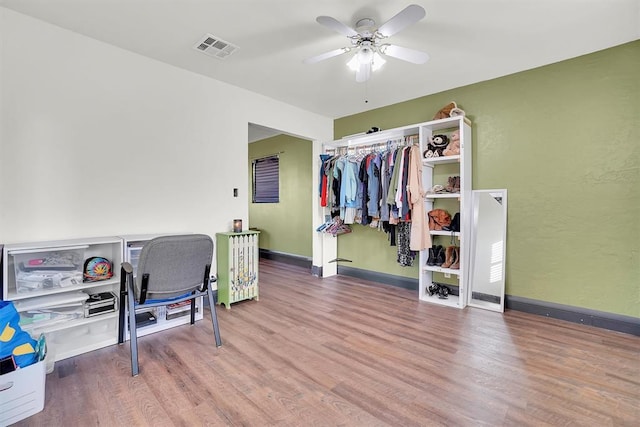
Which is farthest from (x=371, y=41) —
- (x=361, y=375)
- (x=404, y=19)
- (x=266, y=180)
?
(x=266, y=180)

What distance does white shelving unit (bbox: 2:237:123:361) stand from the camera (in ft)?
6.55

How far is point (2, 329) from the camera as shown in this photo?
5.14 feet

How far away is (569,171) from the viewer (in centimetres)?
283

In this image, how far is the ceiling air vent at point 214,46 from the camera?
2482 mm

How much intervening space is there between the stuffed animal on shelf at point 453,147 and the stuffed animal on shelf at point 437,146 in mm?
44

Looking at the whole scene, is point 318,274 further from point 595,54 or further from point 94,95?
point 595,54

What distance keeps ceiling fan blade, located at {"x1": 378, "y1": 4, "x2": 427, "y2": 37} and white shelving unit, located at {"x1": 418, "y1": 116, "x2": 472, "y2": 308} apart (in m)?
1.61

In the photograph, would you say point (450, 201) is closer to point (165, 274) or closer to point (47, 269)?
point (165, 274)

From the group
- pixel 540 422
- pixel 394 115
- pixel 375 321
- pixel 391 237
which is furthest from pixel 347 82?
pixel 540 422

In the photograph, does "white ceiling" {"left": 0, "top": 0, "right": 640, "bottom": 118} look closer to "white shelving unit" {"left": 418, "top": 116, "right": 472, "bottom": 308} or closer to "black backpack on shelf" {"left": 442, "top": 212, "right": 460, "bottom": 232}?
"white shelving unit" {"left": 418, "top": 116, "right": 472, "bottom": 308}

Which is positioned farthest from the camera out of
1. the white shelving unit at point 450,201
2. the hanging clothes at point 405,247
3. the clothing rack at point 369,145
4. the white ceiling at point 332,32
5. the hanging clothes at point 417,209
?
the clothing rack at point 369,145

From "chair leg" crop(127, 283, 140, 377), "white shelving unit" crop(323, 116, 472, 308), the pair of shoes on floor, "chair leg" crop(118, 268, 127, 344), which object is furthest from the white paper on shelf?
the pair of shoes on floor

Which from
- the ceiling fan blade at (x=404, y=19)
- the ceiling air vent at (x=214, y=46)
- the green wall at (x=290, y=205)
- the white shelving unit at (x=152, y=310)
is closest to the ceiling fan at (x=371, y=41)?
the ceiling fan blade at (x=404, y=19)

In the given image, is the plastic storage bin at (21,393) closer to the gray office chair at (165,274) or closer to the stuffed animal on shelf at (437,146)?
the gray office chair at (165,274)
